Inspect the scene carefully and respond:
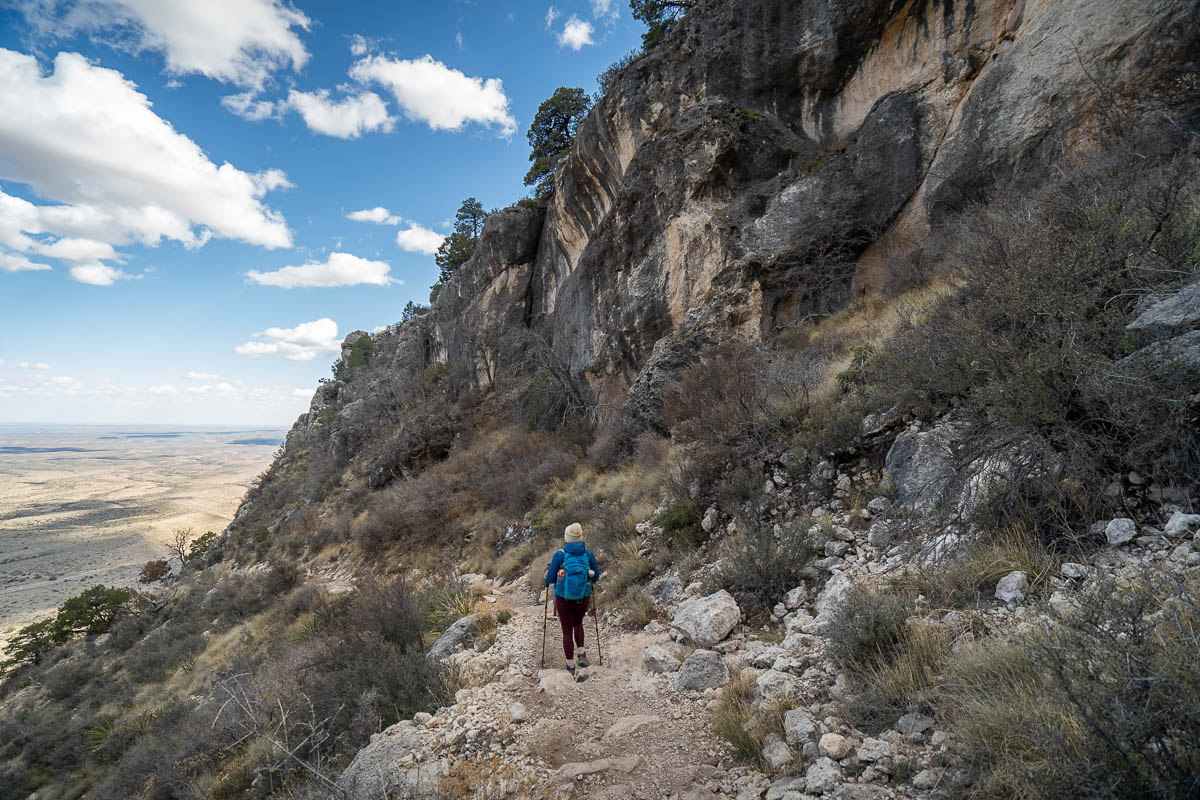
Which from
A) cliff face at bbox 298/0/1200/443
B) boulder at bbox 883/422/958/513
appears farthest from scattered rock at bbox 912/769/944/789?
cliff face at bbox 298/0/1200/443

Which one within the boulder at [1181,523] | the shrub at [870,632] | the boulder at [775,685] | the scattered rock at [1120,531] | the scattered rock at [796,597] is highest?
the boulder at [1181,523]

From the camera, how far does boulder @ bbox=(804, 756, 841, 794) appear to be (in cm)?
247

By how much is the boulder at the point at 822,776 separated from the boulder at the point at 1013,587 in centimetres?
158

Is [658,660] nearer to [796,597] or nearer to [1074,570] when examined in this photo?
[796,597]

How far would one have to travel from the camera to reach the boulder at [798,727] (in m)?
2.86

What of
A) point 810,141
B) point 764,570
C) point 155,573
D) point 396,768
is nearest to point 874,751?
point 764,570

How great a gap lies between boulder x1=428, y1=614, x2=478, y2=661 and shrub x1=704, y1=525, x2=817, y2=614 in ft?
10.4

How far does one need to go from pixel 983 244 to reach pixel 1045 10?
23.9 ft

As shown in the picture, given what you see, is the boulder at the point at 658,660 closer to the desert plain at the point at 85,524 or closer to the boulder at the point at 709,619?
the boulder at the point at 709,619

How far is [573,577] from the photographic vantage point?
521 centimetres

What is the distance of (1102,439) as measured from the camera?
3.42 metres

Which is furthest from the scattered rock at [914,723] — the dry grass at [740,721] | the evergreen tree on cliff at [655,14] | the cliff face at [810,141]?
the evergreen tree on cliff at [655,14]

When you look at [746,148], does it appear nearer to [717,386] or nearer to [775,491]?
[717,386]

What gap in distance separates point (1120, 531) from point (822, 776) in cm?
251
